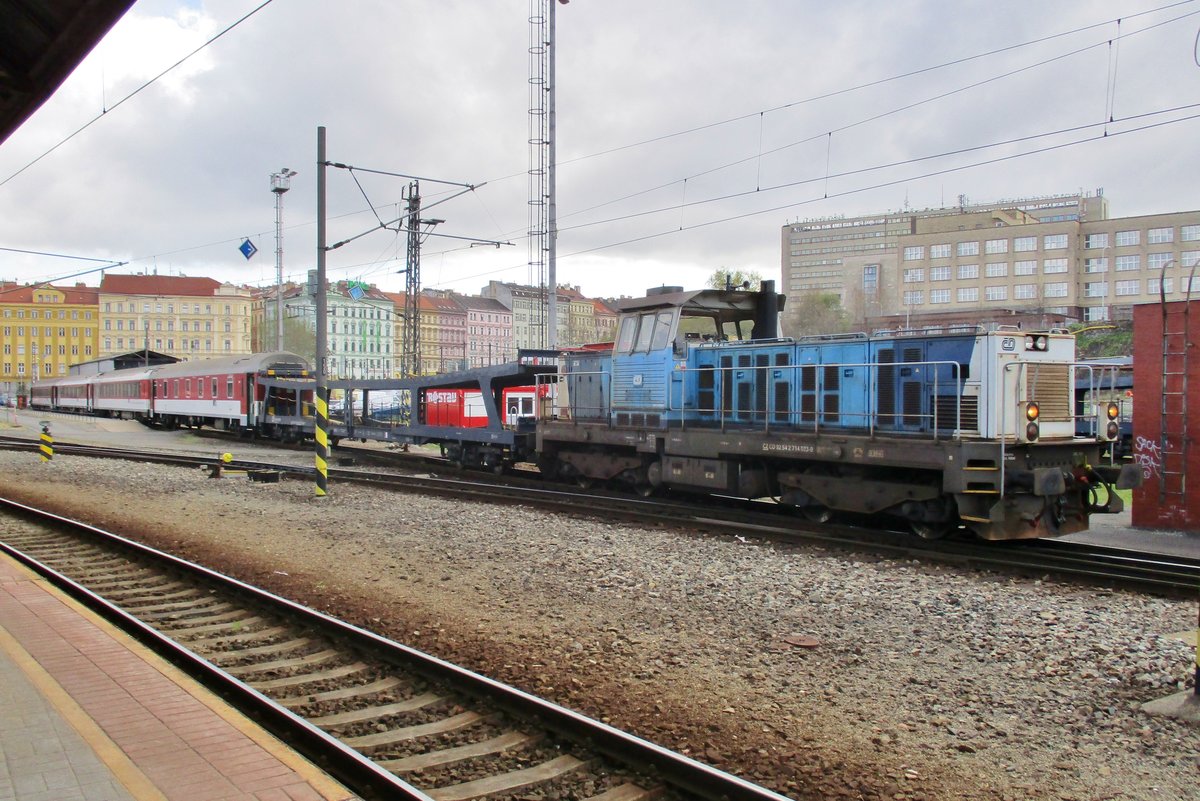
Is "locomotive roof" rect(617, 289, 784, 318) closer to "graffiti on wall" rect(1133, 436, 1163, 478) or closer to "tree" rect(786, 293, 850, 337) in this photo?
"graffiti on wall" rect(1133, 436, 1163, 478)

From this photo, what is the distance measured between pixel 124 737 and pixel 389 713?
1525 mm

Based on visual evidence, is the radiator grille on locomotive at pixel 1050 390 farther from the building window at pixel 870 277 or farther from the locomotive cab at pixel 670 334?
the building window at pixel 870 277

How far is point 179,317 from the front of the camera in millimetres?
103125

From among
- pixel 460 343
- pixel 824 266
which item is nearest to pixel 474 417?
pixel 460 343

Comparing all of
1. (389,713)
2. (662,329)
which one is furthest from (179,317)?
(389,713)

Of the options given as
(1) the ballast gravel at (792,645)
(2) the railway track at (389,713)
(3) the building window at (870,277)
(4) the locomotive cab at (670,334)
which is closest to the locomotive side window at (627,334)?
(4) the locomotive cab at (670,334)

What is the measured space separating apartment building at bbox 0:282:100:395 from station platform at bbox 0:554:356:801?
4702 inches

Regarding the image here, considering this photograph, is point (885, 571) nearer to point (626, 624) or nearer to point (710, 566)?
point (710, 566)

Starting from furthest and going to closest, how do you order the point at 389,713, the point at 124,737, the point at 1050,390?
1. the point at 1050,390
2. the point at 389,713
3. the point at 124,737

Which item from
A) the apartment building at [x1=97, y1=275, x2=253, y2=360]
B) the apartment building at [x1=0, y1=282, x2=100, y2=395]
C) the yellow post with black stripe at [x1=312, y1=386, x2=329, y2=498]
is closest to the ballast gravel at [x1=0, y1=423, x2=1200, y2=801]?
the yellow post with black stripe at [x1=312, y1=386, x2=329, y2=498]

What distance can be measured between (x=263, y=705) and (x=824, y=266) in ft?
487

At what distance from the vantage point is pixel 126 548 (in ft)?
36.4

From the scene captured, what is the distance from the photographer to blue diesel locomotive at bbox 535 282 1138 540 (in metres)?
10.2

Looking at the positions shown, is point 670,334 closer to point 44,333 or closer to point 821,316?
point 821,316
